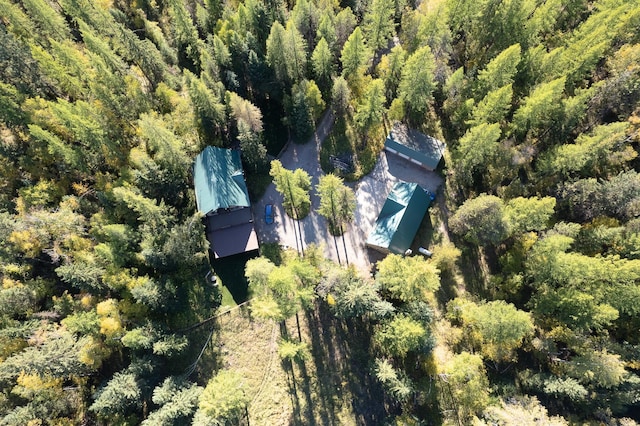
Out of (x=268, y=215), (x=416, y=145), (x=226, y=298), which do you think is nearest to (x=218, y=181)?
(x=268, y=215)

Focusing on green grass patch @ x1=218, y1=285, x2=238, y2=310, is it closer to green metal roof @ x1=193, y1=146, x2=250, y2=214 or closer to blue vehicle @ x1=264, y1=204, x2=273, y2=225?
blue vehicle @ x1=264, y1=204, x2=273, y2=225

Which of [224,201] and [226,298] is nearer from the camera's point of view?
[224,201]

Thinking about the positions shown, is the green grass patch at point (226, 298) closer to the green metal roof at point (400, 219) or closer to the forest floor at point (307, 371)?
the forest floor at point (307, 371)

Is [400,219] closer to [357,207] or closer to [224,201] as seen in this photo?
[357,207]

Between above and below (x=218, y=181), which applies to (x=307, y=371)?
below

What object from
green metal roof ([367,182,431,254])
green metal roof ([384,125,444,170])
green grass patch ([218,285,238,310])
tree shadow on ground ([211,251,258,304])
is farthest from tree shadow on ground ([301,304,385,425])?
green metal roof ([384,125,444,170])

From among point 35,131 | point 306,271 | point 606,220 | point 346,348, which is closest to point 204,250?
point 306,271

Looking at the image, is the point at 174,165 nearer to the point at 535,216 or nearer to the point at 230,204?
the point at 230,204
